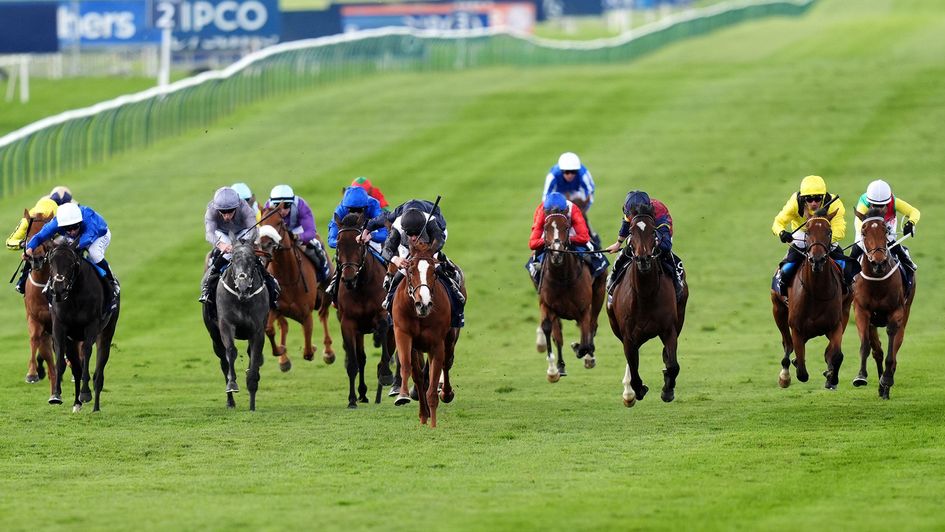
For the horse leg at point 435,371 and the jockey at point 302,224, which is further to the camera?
the jockey at point 302,224

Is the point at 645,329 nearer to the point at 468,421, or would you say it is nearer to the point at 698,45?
the point at 468,421

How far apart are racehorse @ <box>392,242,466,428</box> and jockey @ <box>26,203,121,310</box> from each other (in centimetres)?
341

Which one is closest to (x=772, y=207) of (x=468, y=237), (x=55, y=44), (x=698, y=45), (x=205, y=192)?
(x=468, y=237)

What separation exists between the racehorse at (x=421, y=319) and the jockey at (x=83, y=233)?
134 inches

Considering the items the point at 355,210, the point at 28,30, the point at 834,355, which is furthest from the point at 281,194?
the point at 28,30

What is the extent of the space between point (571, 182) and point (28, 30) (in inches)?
1249

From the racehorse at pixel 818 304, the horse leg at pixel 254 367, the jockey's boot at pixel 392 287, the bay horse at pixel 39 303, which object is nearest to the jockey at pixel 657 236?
the racehorse at pixel 818 304

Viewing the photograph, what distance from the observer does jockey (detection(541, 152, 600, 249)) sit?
21516mm

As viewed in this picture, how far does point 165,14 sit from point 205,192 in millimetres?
9195

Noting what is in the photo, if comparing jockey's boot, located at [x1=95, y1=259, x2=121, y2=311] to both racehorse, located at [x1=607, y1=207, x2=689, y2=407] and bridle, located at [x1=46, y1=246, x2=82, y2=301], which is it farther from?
racehorse, located at [x1=607, y1=207, x2=689, y2=407]

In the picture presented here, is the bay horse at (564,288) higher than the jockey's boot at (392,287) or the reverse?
the reverse

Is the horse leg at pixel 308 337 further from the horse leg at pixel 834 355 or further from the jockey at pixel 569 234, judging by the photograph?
the horse leg at pixel 834 355

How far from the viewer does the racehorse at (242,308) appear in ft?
60.5

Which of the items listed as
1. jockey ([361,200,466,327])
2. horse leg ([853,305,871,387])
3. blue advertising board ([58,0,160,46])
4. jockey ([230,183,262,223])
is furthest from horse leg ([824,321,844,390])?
blue advertising board ([58,0,160,46])
